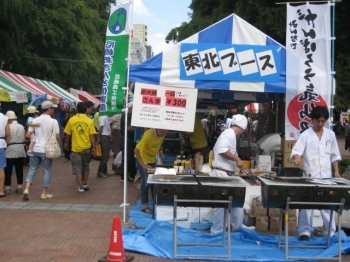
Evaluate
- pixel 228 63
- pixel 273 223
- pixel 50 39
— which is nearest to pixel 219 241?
pixel 273 223

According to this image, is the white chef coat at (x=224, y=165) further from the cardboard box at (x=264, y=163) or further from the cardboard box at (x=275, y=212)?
the cardboard box at (x=264, y=163)

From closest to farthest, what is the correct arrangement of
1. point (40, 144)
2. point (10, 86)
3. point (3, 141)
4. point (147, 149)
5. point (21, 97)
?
point (147, 149) < point (40, 144) < point (3, 141) < point (21, 97) < point (10, 86)

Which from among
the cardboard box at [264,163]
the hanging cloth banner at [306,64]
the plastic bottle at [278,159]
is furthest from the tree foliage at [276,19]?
the cardboard box at [264,163]

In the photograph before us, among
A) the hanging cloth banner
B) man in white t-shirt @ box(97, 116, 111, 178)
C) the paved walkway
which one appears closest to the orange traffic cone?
the paved walkway

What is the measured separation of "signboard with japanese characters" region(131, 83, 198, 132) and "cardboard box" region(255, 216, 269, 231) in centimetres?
174

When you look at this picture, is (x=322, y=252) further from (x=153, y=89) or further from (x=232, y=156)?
(x=153, y=89)

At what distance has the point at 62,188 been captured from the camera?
11367mm

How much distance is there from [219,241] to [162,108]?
2.08 meters

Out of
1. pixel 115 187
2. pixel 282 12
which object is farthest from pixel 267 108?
pixel 115 187

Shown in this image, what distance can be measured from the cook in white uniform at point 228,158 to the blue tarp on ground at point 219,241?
0.19 metres

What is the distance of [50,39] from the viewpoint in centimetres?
2280

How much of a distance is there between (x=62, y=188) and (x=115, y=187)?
3.98ft

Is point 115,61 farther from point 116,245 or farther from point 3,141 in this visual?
point 3,141

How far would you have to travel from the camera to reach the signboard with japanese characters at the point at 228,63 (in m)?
7.78
